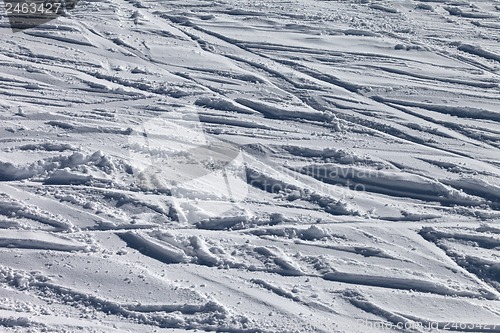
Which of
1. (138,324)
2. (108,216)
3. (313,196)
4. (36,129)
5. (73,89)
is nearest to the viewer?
(138,324)

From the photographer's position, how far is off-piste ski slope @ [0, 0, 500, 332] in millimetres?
4031

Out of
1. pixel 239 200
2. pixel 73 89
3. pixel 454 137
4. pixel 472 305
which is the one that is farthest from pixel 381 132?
pixel 73 89

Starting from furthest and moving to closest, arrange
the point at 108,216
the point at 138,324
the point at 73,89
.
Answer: the point at 73,89, the point at 108,216, the point at 138,324

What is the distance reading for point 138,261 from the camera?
4262 millimetres

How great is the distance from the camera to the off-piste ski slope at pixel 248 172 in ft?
13.2

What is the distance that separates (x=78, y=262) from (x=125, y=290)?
406 mm

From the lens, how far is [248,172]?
202 inches

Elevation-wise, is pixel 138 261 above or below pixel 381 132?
below

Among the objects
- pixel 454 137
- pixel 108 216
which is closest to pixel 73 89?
pixel 108 216

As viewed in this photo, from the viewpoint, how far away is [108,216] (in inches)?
181

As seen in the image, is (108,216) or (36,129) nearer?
(108,216)

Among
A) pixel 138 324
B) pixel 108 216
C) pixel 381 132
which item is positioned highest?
pixel 381 132

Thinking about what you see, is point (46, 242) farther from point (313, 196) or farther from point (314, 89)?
point (314, 89)

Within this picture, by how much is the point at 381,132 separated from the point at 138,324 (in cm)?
291
